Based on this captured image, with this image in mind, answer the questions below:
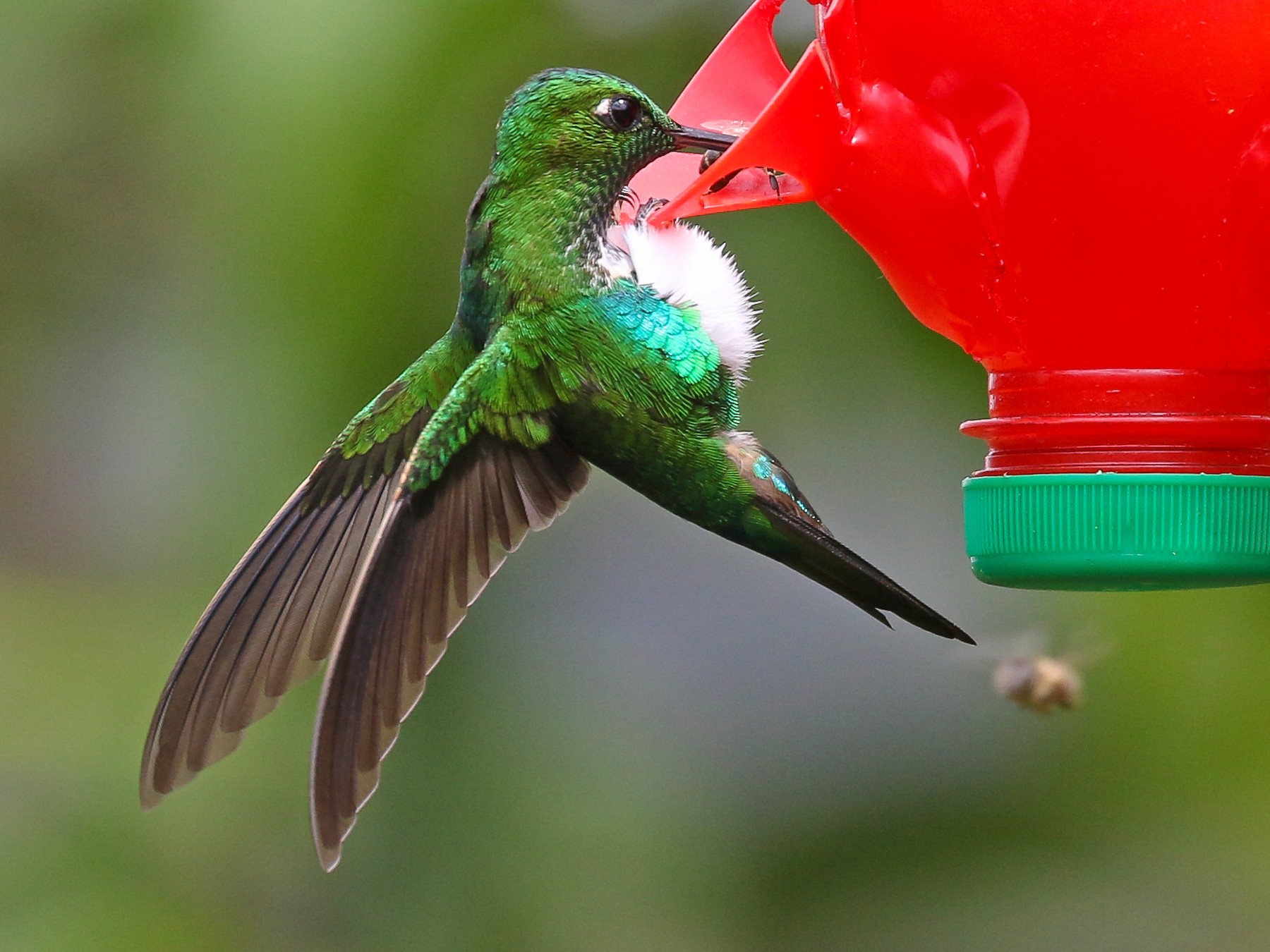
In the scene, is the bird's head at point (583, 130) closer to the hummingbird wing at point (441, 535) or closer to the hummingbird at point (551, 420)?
the hummingbird at point (551, 420)

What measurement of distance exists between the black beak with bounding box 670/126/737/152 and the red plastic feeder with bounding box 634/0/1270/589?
0.22ft

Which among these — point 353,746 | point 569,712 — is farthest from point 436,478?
point 569,712

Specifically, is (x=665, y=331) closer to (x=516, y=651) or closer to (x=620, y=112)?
(x=620, y=112)

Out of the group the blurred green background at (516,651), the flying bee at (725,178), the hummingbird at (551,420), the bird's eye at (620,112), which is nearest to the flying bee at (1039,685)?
the blurred green background at (516,651)

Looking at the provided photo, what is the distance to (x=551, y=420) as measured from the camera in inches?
80.3

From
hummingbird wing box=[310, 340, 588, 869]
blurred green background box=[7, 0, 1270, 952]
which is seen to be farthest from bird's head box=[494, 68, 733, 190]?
blurred green background box=[7, 0, 1270, 952]

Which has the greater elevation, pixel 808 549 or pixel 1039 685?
pixel 1039 685

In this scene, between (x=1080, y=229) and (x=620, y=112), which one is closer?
(x=1080, y=229)

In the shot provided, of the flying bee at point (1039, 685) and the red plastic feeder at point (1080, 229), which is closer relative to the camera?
the red plastic feeder at point (1080, 229)

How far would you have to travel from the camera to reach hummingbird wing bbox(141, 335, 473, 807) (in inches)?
80.7

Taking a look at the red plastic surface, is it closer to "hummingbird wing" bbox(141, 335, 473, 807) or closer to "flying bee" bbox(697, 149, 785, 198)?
"flying bee" bbox(697, 149, 785, 198)

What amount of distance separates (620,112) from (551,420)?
42cm

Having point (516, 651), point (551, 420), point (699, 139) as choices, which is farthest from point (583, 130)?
point (516, 651)

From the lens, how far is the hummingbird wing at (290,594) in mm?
2051
